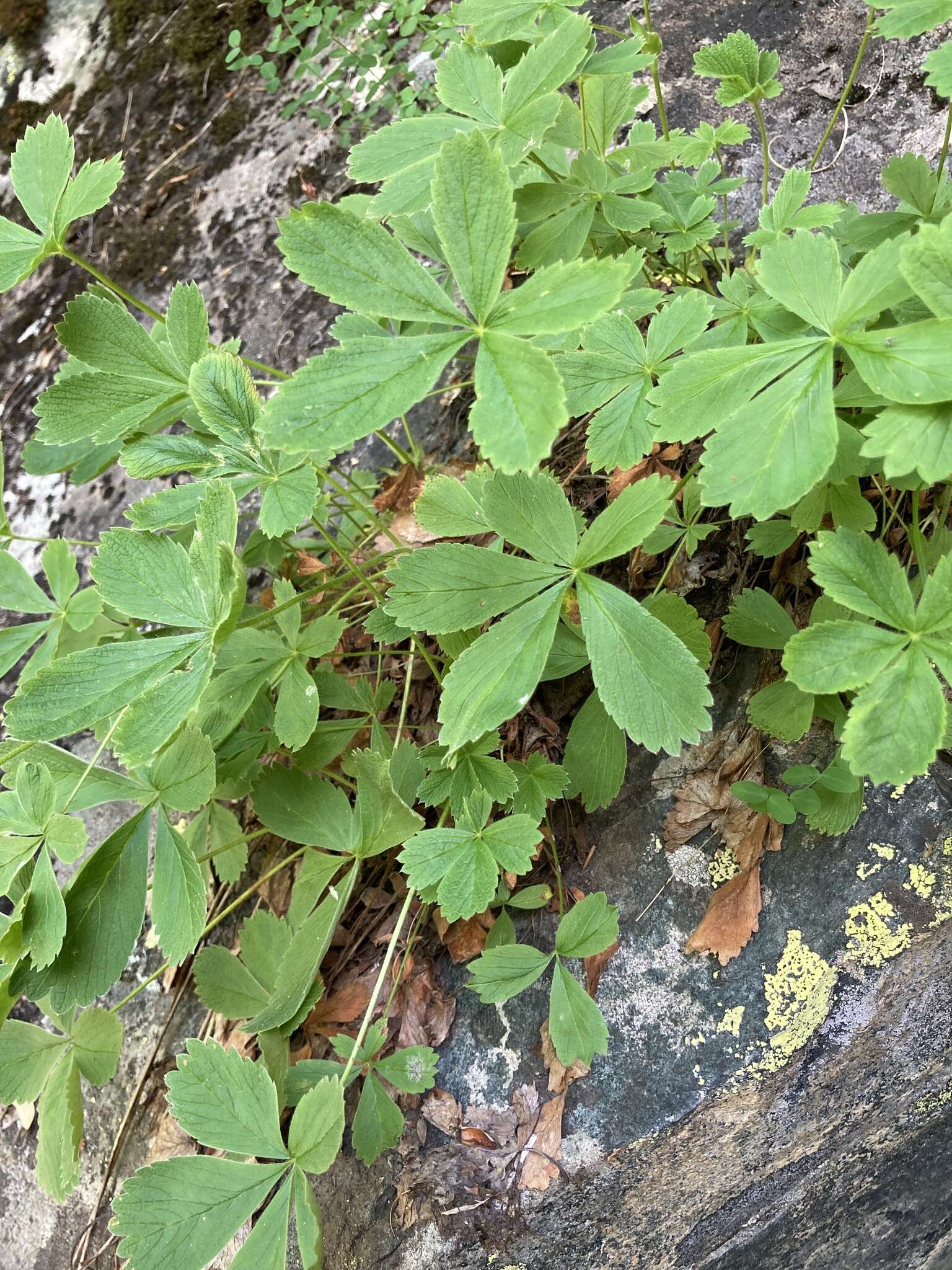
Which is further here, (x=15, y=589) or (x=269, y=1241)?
(x=15, y=589)

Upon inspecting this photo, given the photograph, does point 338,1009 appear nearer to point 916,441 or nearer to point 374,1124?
point 374,1124

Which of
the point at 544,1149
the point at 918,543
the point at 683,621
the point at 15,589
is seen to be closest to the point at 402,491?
the point at 15,589

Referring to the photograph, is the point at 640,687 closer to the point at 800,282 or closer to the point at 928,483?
the point at 928,483

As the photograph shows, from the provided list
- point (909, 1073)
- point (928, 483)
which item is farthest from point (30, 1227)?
point (928, 483)

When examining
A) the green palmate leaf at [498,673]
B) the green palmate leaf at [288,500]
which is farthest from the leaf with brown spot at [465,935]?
the green palmate leaf at [288,500]

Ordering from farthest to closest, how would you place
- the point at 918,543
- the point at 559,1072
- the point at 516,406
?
the point at 559,1072
the point at 918,543
the point at 516,406

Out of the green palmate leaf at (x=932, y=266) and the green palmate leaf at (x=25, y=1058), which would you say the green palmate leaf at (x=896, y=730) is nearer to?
the green palmate leaf at (x=932, y=266)
